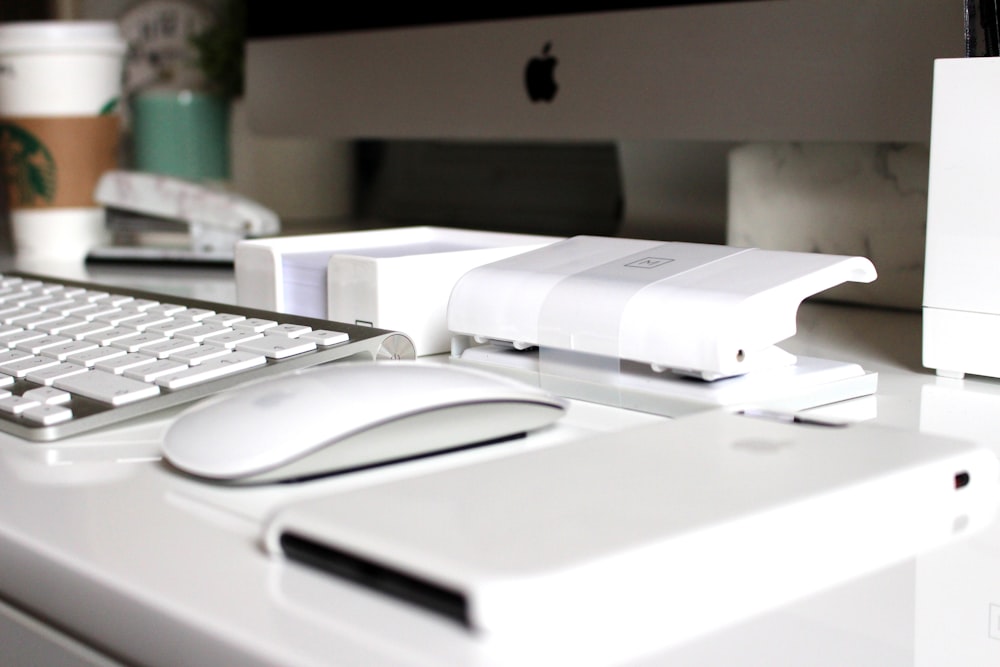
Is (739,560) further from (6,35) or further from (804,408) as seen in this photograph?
(6,35)

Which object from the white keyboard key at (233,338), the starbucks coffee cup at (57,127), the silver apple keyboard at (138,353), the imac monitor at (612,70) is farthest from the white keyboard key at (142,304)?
the starbucks coffee cup at (57,127)

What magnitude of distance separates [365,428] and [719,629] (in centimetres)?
13

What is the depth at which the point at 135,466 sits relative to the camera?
1.29ft

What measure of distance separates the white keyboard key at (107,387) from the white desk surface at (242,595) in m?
0.02

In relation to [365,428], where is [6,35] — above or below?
above

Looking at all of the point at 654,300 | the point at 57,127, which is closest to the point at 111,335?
the point at 654,300

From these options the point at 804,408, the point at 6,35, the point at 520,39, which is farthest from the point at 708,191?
the point at 6,35

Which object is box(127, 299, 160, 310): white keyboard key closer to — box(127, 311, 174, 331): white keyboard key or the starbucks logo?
box(127, 311, 174, 331): white keyboard key

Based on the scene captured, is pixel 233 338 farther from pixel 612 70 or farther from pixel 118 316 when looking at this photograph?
pixel 612 70

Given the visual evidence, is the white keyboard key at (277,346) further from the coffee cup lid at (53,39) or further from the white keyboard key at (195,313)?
the coffee cup lid at (53,39)

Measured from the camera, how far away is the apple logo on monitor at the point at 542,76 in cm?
89

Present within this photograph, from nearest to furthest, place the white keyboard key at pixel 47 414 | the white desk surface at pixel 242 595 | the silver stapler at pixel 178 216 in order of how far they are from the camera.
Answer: the white desk surface at pixel 242 595
the white keyboard key at pixel 47 414
the silver stapler at pixel 178 216

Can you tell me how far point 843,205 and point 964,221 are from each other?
0.23 m

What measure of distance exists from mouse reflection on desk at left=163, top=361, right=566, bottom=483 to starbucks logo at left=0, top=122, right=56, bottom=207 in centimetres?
86
